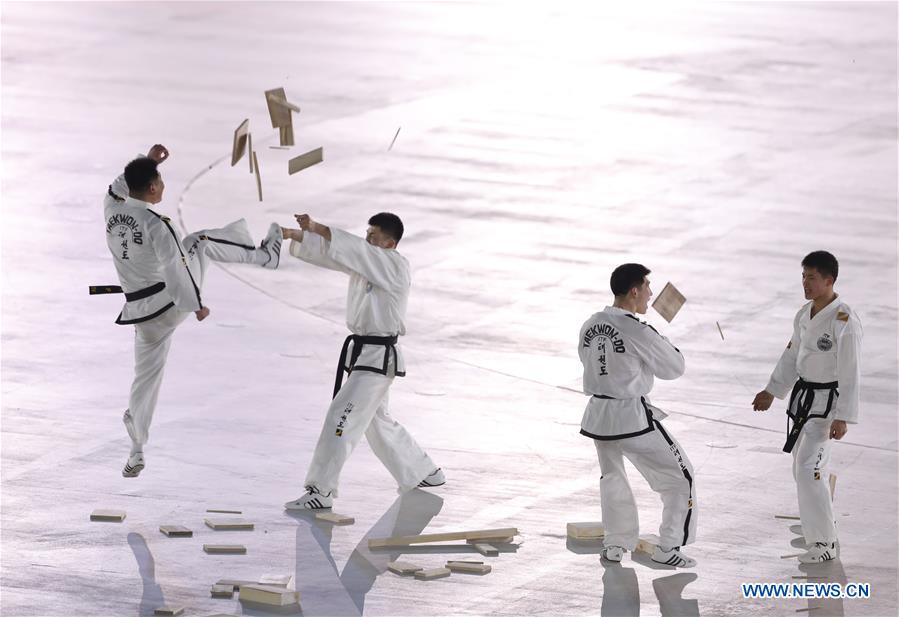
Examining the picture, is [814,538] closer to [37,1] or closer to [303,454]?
[303,454]

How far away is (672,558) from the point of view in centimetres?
955

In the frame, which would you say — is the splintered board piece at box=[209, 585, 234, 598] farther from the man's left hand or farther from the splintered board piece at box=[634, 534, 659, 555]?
the man's left hand

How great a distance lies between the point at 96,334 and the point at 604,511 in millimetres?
5950

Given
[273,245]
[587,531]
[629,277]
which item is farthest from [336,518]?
[629,277]

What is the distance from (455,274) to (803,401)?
6793 mm

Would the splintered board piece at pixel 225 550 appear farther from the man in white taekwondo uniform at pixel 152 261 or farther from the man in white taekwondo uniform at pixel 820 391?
the man in white taekwondo uniform at pixel 820 391

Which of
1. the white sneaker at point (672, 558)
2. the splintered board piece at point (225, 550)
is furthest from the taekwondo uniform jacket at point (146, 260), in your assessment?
→ the white sneaker at point (672, 558)

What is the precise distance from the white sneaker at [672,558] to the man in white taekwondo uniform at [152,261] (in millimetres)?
2991

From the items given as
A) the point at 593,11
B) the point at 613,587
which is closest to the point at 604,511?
the point at 613,587

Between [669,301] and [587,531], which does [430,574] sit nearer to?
[587,531]

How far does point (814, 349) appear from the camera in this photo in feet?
31.4

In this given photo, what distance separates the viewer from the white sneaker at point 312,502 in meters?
10.4

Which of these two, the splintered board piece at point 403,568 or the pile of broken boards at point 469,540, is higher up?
the pile of broken boards at point 469,540

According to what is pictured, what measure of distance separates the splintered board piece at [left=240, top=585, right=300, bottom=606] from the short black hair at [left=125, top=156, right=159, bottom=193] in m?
2.75
